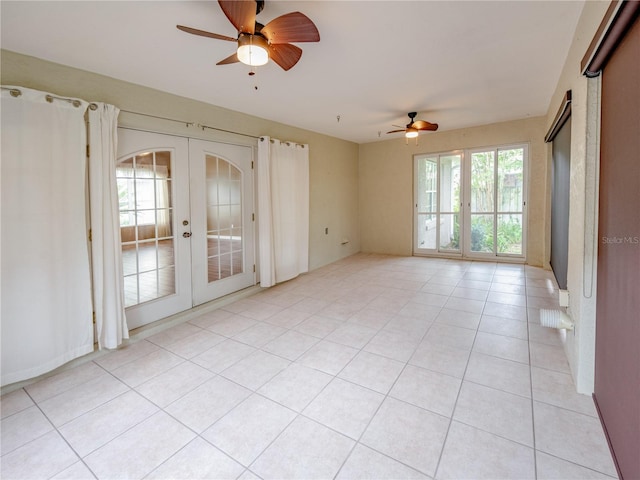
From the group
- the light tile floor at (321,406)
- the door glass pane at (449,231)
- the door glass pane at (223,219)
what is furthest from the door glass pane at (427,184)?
the door glass pane at (223,219)

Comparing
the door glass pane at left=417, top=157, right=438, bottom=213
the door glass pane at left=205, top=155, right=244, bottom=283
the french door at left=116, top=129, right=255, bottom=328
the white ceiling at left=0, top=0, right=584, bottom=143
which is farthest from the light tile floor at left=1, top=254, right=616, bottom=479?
the door glass pane at left=417, top=157, right=438, bottom=213

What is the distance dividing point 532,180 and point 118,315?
249 inches

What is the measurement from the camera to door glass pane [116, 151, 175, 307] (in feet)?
10.1

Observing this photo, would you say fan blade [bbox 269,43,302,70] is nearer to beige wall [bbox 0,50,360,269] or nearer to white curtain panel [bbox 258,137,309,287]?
beige wall [bbox 0,50,360,269]

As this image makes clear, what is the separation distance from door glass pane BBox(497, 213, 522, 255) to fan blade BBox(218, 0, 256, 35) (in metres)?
5.51

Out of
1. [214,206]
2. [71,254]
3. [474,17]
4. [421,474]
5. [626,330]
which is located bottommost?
[421,474]

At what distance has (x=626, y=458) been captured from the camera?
138 cm

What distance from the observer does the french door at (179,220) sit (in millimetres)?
3133

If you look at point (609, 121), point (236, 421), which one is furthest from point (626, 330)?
point (236, 421)

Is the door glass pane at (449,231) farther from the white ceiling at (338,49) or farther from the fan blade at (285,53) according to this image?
the fan blade at (285,53)

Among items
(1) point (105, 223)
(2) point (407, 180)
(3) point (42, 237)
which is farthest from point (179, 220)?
(2) point (407, 180)

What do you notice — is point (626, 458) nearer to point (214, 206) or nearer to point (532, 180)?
point (214, 206)

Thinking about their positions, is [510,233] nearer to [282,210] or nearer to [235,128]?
[282,210]

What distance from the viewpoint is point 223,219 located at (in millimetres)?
4055
